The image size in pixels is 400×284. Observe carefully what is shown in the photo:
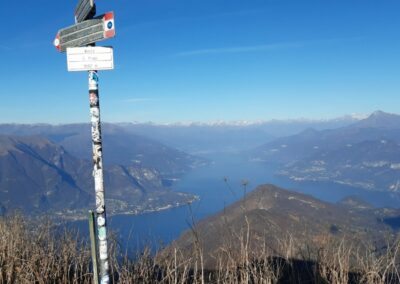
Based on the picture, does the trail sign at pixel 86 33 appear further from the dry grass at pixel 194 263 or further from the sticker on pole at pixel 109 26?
the dry grass at pixel 194 263

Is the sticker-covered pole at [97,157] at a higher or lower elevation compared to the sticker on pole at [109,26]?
lower

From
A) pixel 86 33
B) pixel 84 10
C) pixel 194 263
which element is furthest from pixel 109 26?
pixel 194 263

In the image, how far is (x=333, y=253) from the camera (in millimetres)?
4980

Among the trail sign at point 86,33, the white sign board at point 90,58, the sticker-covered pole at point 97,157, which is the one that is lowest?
the sticker-covered pole at point 97,157

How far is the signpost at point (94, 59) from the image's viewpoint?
138 inches

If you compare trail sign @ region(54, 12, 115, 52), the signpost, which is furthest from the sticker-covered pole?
trail sign @ region(54, 12, 115, 52)

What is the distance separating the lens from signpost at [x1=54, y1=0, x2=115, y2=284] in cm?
351

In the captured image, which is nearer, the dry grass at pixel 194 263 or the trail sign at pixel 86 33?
the trail sign at pixel 86 33

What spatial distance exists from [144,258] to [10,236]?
215cm

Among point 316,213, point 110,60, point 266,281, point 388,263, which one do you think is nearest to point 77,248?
point 266,281

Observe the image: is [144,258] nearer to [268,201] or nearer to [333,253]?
[333,253]

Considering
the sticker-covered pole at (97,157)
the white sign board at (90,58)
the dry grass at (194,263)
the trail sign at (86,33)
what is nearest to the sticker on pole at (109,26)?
the trail sign at (86,33)

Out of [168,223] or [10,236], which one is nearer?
[10,236]

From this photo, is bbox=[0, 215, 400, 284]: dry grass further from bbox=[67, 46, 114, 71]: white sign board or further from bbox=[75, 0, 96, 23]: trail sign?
bbox=[75, 0, 96, 23]: trail sign
